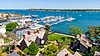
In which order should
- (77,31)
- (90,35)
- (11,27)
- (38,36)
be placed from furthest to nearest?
(11,27), (77,31), (90,35), (38,36)

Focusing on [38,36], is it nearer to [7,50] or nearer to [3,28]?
[7,50]

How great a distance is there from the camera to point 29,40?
58.1m

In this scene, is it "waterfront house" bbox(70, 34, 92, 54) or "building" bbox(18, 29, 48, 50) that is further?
"building" bbox(18, 29, 48, 50)

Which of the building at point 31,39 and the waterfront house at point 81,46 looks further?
the building at point 31,39

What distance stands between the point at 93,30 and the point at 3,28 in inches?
1252

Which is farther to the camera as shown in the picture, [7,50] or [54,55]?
[7,50]

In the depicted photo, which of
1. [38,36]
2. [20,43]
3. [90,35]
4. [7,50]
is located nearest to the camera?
[7,50]

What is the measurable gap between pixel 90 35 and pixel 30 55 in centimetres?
2763

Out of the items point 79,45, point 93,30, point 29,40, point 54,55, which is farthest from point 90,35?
point 54,55

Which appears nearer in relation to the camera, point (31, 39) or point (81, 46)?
point (81, 46)

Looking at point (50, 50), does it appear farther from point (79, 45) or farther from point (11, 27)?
point (11, 27)

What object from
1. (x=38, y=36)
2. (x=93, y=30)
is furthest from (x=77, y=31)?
(x=38, y=36)

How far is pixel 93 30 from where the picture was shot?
72250 millimetres

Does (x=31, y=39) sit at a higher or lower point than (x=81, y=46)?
higher
